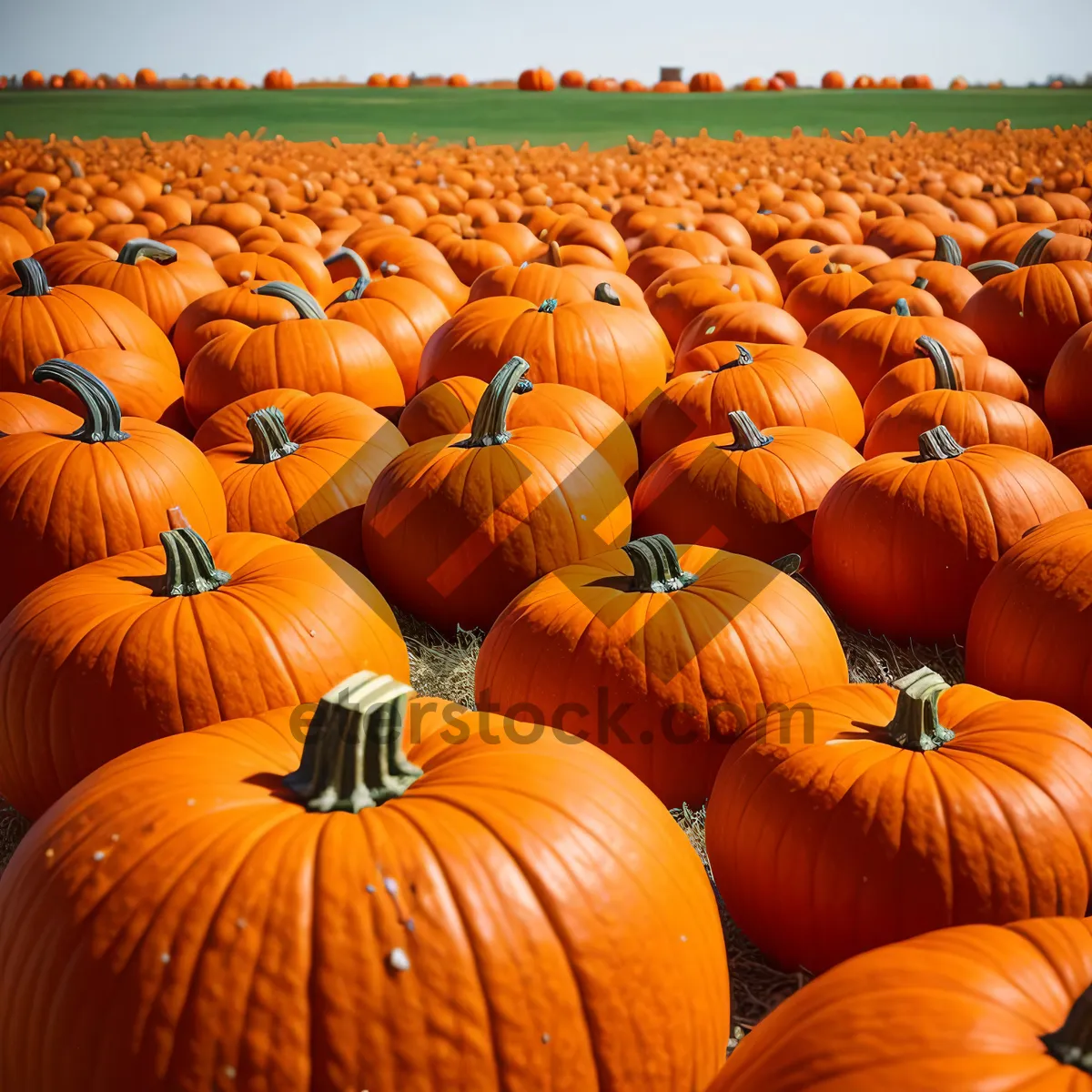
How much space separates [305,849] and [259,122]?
28600mm

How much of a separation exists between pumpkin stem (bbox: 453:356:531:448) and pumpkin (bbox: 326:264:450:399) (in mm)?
2054

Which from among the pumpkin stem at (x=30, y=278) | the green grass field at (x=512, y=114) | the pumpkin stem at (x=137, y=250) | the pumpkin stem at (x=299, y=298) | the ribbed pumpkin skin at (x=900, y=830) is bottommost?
the ribbed pumpkin skin at (x=900, y=830)

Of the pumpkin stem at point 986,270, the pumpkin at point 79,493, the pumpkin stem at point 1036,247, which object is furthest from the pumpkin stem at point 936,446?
the pumpkin stem at point 986,270

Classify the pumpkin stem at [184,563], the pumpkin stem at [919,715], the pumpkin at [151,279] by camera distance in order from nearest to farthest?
the pumpkin stem at [919,715] < the pumpkin stem at [184,563] < the pumpkin at [151,279]

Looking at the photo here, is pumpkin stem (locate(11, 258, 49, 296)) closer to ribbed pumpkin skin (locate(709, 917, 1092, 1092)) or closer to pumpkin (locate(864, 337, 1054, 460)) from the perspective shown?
pumpkin (locate(864, 337, 1054, 460))

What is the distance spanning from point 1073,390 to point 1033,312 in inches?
42.8

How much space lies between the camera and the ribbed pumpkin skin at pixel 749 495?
150 inches

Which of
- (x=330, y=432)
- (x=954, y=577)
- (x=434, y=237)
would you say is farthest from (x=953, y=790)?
(x=434, y=237)

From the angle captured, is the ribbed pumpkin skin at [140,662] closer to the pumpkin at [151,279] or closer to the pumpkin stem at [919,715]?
the pumpkin stem at [919,715]

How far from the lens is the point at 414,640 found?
3.78 metres

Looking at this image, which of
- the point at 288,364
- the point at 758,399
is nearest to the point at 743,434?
the point at 758,399

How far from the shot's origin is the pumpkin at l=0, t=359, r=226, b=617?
11.3 ft

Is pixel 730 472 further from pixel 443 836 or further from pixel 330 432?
pixel 443 836

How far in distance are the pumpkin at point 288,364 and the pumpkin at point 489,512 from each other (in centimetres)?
134
